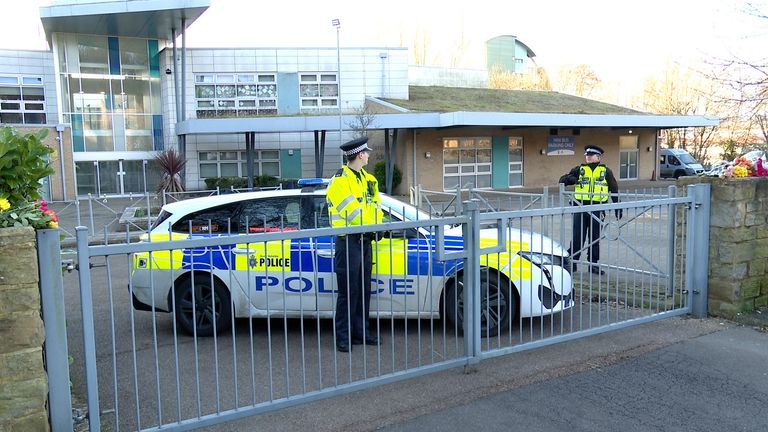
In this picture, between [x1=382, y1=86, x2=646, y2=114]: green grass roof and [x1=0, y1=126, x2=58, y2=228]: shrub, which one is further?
[x1=382, y1=86, x2=646, y2=114]: green grass roof

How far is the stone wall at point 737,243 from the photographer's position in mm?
6160

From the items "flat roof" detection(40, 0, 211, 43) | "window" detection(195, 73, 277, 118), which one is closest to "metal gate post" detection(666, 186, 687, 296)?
"flat roof" detection(40, 0, 211, 43)

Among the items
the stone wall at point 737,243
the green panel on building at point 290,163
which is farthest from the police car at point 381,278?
the green panel on building at point 290,163

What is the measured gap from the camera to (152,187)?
109 feet

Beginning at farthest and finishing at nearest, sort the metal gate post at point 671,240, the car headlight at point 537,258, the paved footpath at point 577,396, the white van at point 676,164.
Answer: the white van at point 676,164 < the metal gate post at point 671,240 < the car headlight at point 537,258 < the paved footpath at point 577,396

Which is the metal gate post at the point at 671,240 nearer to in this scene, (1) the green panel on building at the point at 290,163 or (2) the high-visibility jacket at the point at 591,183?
(2) the high-visibility jacket at the point at 591,183

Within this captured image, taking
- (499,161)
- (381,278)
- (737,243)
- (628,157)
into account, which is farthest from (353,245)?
(628,157)

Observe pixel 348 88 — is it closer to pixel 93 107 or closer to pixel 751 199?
pixel 93 107

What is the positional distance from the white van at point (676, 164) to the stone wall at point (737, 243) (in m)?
34.8

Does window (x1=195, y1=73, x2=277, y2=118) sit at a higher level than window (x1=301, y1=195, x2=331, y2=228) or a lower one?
higher

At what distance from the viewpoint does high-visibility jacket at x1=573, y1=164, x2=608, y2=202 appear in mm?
8812

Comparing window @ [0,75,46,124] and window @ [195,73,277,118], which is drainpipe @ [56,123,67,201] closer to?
window @ [0,75,46,124]

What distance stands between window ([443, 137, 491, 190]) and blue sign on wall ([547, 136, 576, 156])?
406 cm

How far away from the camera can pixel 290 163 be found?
33719 millimetres
